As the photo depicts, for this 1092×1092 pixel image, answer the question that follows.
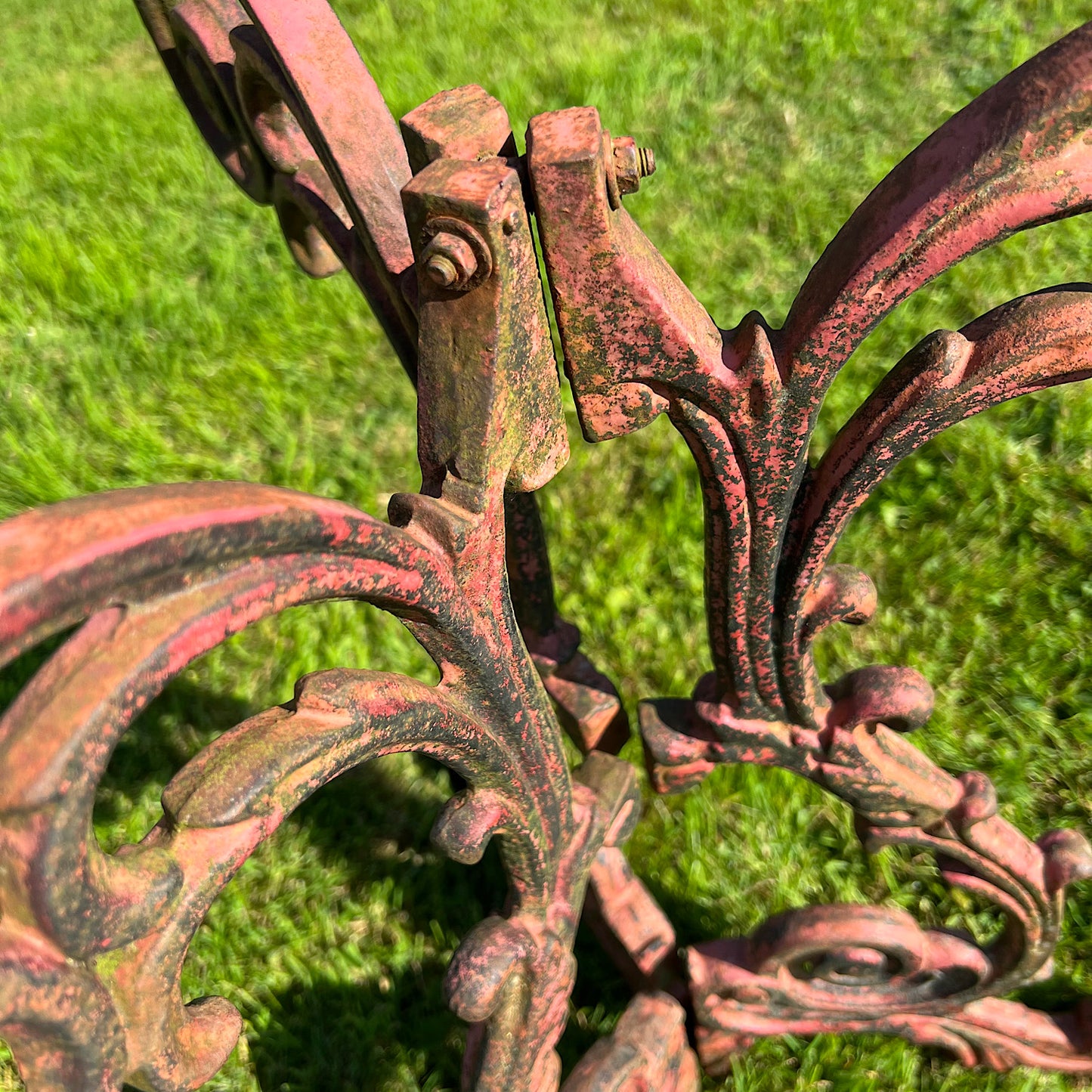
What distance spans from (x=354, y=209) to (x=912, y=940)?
1.26m

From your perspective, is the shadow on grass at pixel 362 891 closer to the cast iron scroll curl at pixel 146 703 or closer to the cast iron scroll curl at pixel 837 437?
the cast iron scroll curl at pixel 837 437

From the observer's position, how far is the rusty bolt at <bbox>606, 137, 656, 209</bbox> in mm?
770

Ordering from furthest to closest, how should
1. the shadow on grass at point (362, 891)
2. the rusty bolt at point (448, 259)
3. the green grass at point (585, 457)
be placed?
the green grass at point (585, 457)
the shadow on grass at point (362, 891)
the rusty bolt at point (448, 259)

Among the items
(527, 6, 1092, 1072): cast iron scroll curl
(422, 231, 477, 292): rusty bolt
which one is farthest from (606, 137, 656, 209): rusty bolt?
(422, 231, 477, 292): rusty bolt

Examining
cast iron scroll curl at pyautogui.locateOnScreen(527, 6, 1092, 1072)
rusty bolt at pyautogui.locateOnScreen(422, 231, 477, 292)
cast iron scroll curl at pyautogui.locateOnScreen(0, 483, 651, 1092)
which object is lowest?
cast iron scroll curl at pyautogui.locateOnScreen(0, 483, 651, 1092)

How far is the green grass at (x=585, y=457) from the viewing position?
2148mm

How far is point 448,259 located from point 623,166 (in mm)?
166

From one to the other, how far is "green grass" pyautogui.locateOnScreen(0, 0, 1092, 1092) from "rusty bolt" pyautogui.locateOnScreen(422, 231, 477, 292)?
66.2 inches

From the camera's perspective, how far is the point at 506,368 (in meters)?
0.81

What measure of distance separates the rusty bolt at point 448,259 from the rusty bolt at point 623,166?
0.43 feet

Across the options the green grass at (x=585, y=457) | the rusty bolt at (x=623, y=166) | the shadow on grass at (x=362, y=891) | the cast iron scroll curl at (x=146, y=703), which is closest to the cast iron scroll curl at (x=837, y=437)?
the rusty bolt at (x=623, y=166)

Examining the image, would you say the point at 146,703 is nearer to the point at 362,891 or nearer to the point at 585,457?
the point at 362,891

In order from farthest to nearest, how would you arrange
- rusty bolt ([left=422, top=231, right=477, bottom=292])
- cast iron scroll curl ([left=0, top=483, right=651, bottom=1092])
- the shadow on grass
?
1. the shadow on grass
2. rusty bolt ([left=422, top=231, right=477, bottom=292])
3. cast iron scroll curl ([left=0, top=483, right=651, bottom=1092])

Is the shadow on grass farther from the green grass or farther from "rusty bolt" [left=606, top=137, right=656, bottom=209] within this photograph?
"rusty bolt" [left=606, top=137, right=656, bottom=209]
